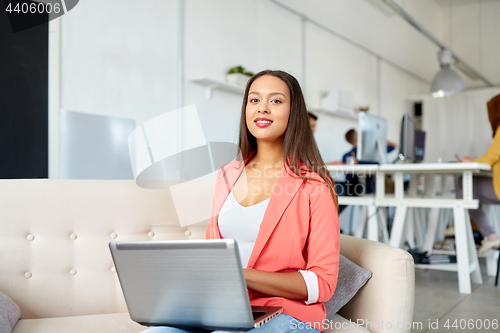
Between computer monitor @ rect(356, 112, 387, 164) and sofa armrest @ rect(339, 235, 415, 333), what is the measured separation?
228 cm

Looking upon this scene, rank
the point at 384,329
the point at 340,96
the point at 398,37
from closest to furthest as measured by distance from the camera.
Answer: the point at 384,329 < the point at 340,96 < the point at 398,37

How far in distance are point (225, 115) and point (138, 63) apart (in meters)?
1.12

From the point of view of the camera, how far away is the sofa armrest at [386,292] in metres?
1.16

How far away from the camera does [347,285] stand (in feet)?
4.12

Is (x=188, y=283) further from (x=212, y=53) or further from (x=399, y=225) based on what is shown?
(x=212, y=53)

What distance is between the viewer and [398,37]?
7699mm

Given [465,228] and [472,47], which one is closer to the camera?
[465,228]

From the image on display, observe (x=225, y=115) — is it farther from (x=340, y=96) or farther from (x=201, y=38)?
(x=340, y=96)

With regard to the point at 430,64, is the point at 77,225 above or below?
below

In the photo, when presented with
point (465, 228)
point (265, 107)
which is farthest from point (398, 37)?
point (265, 107)

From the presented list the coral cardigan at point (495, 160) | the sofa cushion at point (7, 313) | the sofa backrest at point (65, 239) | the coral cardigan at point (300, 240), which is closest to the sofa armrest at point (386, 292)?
the coral cardigan at point (300, 240)

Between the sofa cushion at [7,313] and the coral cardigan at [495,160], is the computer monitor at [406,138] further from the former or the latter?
the sofa cushion at [7,313]

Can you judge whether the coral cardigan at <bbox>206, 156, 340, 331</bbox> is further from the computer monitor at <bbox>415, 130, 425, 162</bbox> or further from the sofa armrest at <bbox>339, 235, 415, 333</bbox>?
the computer monitor at <bbox>415, 130, 425, 162</bbox>

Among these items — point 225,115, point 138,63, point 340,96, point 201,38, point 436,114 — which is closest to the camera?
point 138,63
